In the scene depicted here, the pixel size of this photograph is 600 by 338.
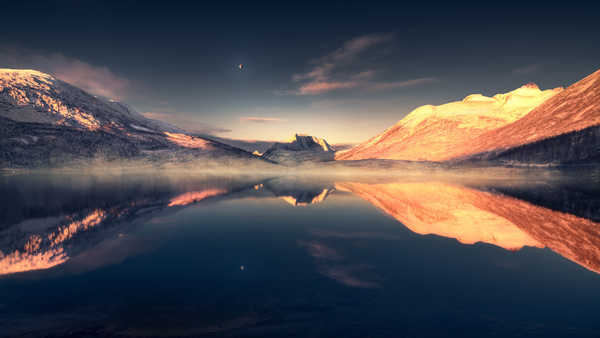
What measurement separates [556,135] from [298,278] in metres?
186

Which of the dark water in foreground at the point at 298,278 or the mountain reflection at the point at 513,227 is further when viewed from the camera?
the mountain reflection at the point at 513,227

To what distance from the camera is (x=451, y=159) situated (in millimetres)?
183500

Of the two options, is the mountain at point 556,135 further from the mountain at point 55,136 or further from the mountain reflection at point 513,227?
the mountain at point 55,136

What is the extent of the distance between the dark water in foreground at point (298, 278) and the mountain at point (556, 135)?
15281 centimetres

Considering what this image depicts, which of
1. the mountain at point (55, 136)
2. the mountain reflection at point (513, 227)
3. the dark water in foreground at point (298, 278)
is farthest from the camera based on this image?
the mountain at point (55, 136)

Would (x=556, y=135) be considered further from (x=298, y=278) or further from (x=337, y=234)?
(x=298, y=278)

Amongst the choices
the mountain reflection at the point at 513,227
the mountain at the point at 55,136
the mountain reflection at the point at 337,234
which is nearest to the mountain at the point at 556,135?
the mountain reflection at the point at 513,227

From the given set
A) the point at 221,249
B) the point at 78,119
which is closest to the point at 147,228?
the point at 221,249

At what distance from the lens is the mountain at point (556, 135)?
430 feet

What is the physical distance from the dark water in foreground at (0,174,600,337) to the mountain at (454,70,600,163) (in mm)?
152809

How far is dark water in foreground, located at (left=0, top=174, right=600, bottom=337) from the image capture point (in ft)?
24.5

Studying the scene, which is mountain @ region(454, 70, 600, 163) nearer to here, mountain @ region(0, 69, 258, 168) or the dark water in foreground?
mountain @ region(0, 69, 258, 168)

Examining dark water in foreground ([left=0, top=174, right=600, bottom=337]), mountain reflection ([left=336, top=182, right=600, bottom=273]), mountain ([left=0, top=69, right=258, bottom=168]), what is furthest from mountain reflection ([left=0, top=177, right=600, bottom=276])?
mountain ([left=0, top=69, right=258, bottom=168])

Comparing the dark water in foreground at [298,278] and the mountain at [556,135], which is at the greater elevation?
the mountain at [556,135]
